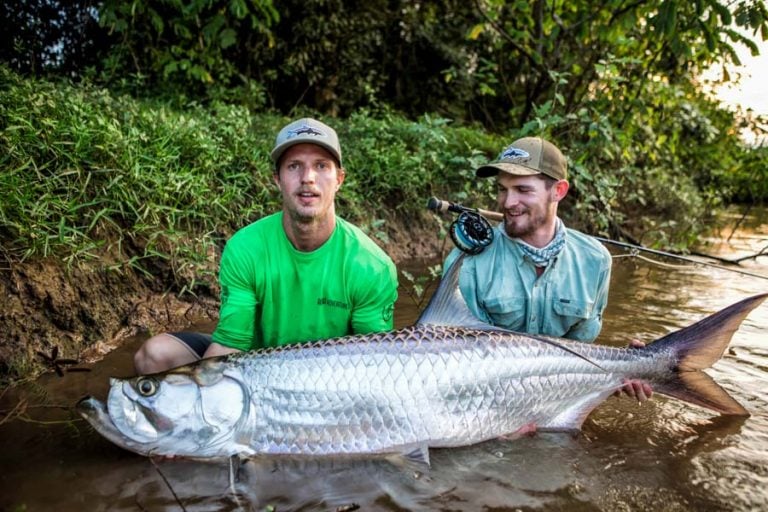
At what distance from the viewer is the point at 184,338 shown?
3461mm

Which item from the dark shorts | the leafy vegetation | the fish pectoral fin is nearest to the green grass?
the leafy vegetation

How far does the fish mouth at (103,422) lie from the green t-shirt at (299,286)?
79 cm

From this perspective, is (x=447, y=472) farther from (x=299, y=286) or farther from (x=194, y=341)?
(x=194, y=341)

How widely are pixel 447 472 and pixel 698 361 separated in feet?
4.85

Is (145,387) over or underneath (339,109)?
underneath

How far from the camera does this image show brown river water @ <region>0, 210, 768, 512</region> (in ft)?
8.07

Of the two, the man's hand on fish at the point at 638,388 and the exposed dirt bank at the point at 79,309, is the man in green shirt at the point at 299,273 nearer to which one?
the exposed dirt bank at the point at 79,309

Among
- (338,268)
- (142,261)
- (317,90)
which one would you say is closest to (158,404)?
(338,268)

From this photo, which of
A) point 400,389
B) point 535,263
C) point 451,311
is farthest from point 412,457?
point 535,263

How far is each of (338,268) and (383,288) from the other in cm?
29

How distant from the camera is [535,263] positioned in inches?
142

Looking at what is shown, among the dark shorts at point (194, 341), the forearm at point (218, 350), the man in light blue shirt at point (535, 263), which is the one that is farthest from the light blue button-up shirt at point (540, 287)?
the dark shorts at point (194, 341)

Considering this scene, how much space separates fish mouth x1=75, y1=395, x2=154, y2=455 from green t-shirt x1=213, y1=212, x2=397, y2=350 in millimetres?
794

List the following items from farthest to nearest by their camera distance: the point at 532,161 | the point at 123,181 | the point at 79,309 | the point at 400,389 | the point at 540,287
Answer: the point at 123,181
the point at 79,309
the point at 540,287
the point at 532,161
the point at 400,389
